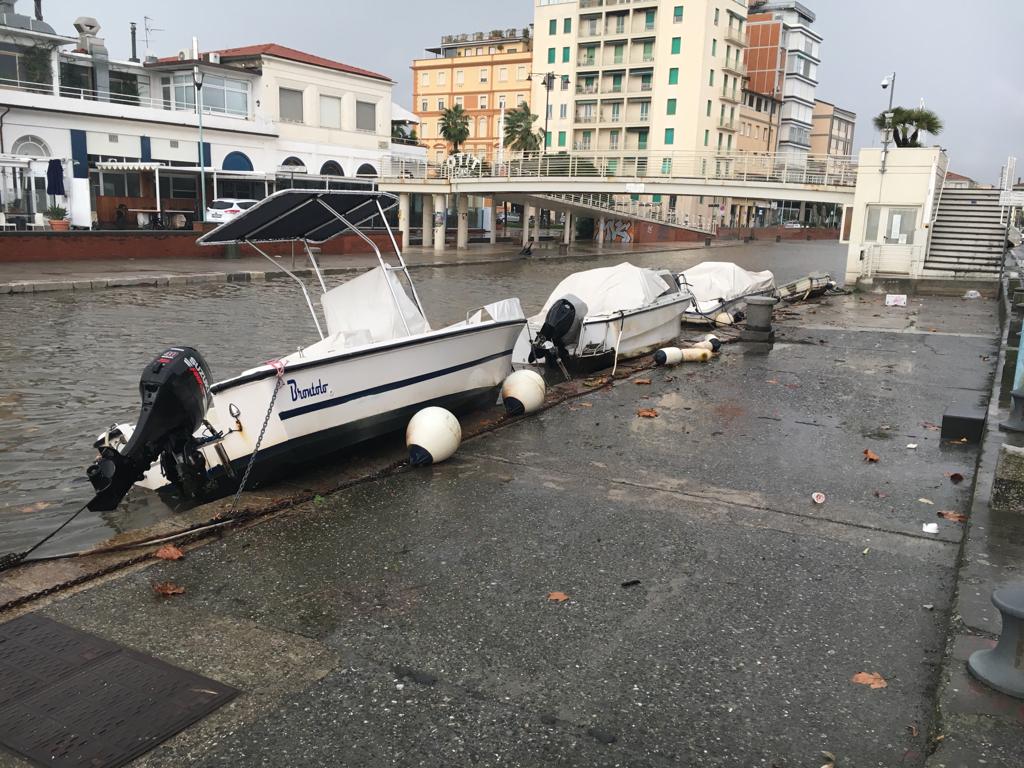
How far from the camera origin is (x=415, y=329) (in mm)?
9586

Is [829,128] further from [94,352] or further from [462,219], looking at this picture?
[94,352]

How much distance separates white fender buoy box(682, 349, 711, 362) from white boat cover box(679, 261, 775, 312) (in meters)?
4.57

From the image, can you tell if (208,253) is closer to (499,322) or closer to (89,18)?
(89,18)

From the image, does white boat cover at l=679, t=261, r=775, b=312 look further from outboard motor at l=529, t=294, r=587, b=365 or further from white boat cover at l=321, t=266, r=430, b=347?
white boat cover at l=321, t=266, r=430, b=347

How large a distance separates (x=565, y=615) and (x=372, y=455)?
415 centimetres

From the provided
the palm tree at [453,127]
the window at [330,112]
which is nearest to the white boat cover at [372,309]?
the window at [330,112]

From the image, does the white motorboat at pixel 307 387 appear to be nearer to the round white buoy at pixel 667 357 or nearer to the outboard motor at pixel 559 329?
the outboard motor at pixel 559 329

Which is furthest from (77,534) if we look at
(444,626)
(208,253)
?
(208,253)

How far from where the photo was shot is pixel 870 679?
13.9 ft

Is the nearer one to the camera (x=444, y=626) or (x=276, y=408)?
(x=444, y=626)

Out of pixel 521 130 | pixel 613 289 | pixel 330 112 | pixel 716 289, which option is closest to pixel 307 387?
pixel 613 289

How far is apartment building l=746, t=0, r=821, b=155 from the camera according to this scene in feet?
317

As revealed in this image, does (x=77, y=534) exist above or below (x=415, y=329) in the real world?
below

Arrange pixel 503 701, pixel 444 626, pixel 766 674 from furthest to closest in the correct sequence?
pixel 444 626 → pixel 766 674 → pixel 503 701
